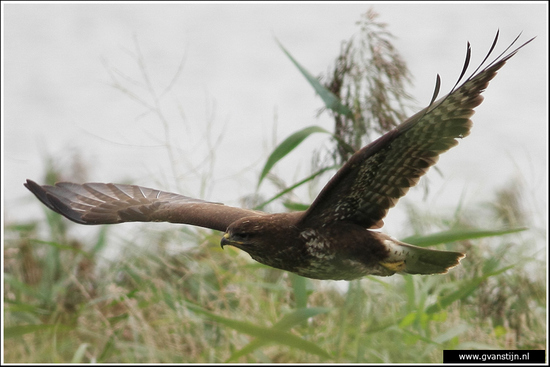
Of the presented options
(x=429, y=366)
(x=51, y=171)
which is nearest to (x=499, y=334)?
(x=429, y=366)

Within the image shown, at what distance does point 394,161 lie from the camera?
146 inches

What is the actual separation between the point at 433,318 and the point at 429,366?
451mm

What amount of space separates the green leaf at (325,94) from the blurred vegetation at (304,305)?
0.02 m

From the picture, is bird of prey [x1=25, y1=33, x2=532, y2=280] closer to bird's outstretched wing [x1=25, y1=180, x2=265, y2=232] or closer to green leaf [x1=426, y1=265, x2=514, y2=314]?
bird's outstretched wing [x1=25, y1=180, x2=265, y2=232]

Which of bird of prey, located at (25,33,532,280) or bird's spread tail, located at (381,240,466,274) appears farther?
bird's spread tail, located at (381,240,466,274)

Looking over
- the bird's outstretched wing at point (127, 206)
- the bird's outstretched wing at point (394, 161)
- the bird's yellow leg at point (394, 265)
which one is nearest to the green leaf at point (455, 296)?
the bird's yellow leg at point (394, 265)

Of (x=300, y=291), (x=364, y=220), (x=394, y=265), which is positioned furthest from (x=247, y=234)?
(x=300, y=291)

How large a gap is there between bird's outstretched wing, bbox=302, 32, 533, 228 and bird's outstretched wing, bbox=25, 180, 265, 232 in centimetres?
63

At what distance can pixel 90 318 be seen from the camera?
24.1 feet

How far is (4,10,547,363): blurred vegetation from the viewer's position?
486 cm

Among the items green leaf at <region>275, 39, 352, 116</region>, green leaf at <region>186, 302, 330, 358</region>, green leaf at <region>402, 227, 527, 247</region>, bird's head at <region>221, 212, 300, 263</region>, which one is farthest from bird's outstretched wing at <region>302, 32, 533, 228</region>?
green leaf at <region>186, 302, 330, 358</region>

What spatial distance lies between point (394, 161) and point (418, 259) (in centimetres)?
62

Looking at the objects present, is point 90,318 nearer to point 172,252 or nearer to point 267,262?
point 172,252

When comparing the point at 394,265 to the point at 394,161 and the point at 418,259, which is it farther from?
the point at 394,161
